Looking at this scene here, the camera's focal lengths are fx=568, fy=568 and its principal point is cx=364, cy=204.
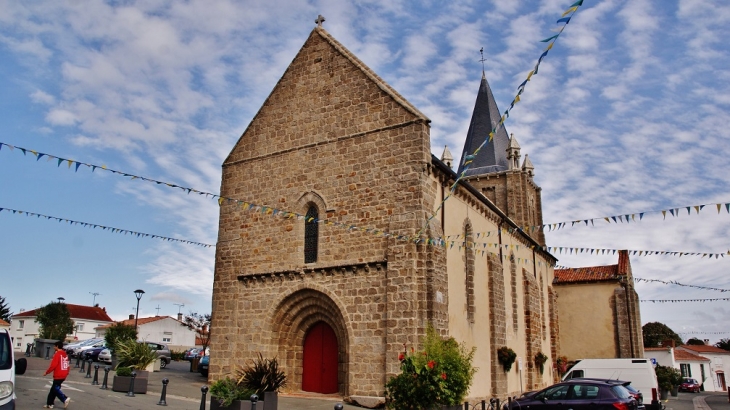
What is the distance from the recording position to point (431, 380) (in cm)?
1216

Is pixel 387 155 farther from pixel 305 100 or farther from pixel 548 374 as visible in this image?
pixel 548 374

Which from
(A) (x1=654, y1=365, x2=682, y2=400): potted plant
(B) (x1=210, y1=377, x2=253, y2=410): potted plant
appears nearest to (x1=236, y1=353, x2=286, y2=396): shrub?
(B) (x1=210, y1=377, x2=253, y2=410): potted plant

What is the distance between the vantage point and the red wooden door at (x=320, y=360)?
17.2 metres

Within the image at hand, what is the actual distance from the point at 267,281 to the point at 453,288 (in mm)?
5935

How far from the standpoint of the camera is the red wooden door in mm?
17234

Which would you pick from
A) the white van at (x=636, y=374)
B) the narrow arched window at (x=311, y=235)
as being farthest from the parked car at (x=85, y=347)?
the white van at (x=636, y=374)

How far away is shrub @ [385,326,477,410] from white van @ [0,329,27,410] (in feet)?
23.8

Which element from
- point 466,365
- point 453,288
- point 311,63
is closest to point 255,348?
point 453,288

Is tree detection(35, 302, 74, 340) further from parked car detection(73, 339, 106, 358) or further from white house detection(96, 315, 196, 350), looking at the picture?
parked car detection(73, 339, 106, 358)

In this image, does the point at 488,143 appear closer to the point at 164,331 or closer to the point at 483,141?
the point at 483,141

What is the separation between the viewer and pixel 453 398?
12266mm

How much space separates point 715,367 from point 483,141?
43.3 m

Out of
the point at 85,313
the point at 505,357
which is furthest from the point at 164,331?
the point at 505,357

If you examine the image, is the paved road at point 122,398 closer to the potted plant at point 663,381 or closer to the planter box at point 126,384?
the planter box at point 126,384
